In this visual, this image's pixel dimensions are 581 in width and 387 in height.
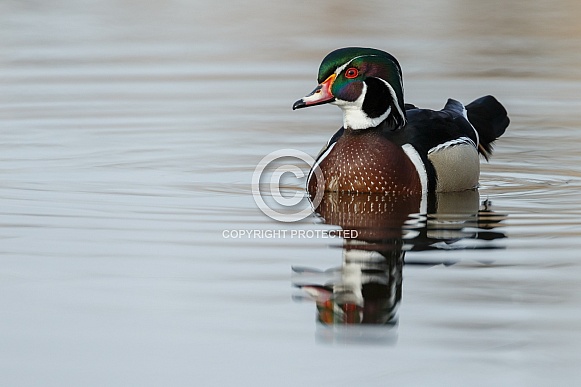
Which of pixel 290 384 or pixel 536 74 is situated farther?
pixel 536 74

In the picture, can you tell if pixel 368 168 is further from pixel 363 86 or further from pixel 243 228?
pixel 243 228

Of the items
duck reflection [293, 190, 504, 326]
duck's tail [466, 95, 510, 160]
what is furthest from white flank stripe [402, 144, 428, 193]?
duck's tail [466, 95, 510, 160]

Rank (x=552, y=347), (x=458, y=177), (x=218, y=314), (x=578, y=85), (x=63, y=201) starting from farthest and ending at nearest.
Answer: (x=578, y=85)
(x=458, y=177)
(x=63, y=201)
(x=218, y=314)
(x=552, y=347)

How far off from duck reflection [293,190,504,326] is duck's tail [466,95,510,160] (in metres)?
1.02

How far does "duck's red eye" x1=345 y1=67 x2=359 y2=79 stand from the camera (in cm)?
898

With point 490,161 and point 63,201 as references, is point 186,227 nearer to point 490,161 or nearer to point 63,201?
point 63,201

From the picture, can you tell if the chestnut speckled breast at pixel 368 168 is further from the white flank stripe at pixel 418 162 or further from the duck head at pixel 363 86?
the duck head at pixel 363 86

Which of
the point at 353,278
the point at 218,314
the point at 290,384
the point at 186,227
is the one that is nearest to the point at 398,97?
the point at 186,227

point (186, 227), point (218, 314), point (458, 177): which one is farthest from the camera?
point (458, 177)

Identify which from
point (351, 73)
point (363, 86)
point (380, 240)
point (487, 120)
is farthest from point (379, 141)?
point (380, 240)

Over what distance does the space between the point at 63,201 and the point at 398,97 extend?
7.94 feet

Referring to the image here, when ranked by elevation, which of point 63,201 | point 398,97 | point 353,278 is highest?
point 398,97

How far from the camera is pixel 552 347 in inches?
215

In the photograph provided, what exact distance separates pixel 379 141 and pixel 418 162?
0.31m
